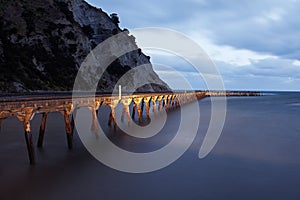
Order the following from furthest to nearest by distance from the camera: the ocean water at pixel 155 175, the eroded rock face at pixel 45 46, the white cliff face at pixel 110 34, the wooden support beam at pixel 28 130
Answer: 1. the white cliff face at pixel 110 34
2. the eroded rock face at pixel 45 46
3. the wooden support beam at pixel 28 130
4. the ocean water at pixel 155 175

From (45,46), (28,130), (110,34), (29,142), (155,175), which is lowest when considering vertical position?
(155,175)

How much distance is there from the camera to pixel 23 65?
160ft

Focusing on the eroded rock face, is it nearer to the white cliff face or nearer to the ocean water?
the white cliff face

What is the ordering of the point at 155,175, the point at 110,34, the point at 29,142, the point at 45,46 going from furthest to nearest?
the point at 110,34 < the point at 45,46 < the point at 29,142 < the point at 155,175

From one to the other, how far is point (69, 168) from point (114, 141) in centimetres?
616

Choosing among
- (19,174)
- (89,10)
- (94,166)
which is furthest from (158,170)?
(89,10)

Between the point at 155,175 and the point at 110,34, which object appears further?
the point at 110,34

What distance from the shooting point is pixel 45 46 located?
61156mm

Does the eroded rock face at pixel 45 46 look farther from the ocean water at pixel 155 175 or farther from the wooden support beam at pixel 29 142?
the wooden support beam at pixel 29 142

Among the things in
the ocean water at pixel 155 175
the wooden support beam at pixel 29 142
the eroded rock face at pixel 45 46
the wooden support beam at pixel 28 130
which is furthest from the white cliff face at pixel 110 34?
the wooden support beam at pixel 29 142

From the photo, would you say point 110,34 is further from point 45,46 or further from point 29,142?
point 29,142

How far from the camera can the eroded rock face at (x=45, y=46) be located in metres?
45.8

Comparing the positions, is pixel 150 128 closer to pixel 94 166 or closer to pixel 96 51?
pixel 94 166

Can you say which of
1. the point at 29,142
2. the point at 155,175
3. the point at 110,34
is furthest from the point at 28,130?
the point at 110,34
